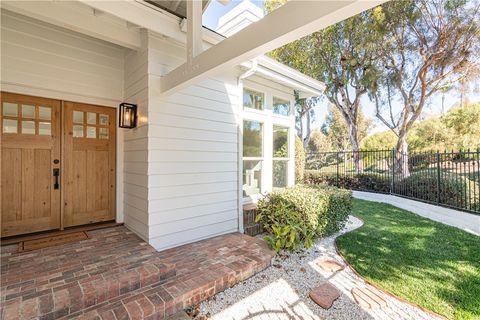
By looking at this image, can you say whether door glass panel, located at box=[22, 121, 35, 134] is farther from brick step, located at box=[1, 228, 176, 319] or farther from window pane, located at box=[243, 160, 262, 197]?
window pane, located at box=[243, 160, 262, 197]

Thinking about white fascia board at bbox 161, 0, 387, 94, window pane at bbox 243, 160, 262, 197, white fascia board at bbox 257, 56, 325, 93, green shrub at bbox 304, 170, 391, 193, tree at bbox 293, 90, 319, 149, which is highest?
tree at bbox 293, 90, 319, 149

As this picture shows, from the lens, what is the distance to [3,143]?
3268 millimetres

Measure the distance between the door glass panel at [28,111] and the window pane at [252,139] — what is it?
3600 millimetres

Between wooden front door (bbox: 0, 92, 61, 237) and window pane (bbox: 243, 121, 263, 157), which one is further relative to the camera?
window pane (bbox: 243, 121, 263, 157)

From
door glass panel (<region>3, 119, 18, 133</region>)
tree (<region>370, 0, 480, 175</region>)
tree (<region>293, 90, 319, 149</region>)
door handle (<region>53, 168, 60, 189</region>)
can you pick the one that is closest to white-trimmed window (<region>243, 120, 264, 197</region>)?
door handle (<region>53, 168, 60, 189</region>)

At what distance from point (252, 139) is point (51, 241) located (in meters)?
3.90

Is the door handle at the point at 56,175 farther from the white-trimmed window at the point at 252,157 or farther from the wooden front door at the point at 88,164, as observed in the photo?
the white-trimmed window at the point at 252,157

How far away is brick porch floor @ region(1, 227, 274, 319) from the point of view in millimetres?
2100

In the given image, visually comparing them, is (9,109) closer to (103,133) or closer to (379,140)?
(103,133)

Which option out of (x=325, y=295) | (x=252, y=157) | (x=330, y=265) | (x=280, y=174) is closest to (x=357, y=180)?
(x=280, y=174)

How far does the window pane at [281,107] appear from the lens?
18.0ft

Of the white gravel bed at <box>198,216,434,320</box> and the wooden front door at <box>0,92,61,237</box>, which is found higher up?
the wooden front door at <box>0,92,61,237</box>

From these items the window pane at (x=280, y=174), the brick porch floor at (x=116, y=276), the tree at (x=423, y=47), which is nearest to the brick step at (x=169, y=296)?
the brick porch floor at (x=116, y=276)

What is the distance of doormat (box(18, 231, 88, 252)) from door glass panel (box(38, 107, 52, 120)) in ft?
6.27
